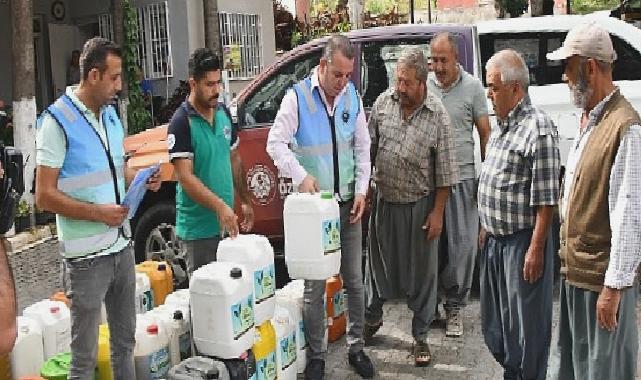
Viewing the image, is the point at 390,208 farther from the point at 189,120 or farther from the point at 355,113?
the point at 189,120

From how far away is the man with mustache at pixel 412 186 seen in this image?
4559mm

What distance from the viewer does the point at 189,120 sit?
405cm

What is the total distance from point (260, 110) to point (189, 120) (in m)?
2.10

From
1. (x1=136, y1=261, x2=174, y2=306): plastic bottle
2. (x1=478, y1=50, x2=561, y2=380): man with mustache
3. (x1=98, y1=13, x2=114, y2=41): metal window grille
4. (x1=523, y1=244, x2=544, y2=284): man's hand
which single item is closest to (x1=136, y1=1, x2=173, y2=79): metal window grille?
(x1=98, y1=13, x2=114, y2=41): metal window grille

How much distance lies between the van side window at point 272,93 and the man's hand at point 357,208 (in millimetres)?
1838

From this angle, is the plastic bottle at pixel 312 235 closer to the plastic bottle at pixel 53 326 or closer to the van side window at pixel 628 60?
the plastic bottle at pixel 53 326

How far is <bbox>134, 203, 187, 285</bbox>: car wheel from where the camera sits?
6.23 meters

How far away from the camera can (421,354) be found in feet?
15.3

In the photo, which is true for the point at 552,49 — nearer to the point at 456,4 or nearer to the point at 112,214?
the point at 112,214

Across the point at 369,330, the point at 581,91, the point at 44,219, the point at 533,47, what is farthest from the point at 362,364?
the point at 44,219

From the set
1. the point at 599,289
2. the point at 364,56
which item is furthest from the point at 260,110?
the point at 599,289

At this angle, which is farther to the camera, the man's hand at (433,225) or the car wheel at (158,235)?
the car wheel at (158,235)

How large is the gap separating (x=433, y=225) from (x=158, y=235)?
268 cm

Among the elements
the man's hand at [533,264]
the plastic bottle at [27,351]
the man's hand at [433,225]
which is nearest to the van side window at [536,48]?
the man's hand at [433,225]
